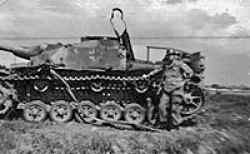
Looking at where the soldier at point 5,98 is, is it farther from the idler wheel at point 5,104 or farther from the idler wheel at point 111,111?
the idler wheel at point 111,111

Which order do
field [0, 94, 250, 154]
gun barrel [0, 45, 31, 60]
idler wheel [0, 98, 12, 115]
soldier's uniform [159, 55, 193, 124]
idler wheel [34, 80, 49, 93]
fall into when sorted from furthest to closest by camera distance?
gun barrel [0, 45, 31, 60] → idler wheel [0, 98, 12, 115] → idler wheel [34, 80, 49, 93] → soldier's uniform [159, 55, 193, 124] → field [0, 94, 250, 154]

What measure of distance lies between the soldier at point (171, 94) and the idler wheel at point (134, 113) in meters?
0.76

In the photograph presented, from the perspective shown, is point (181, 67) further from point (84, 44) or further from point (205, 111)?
point (205, 111)

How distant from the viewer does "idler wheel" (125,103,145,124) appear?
497 inches

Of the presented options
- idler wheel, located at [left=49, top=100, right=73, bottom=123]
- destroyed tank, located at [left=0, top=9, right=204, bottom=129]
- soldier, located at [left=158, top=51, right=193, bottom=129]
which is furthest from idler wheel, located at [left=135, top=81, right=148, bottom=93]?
idler wheel, located at [left=49, top=100, right=73, bottom=123]

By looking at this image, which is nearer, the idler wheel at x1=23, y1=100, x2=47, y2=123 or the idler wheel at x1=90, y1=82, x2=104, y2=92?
the idler wheel at x1=23, y1=100, x2=47, y2=123

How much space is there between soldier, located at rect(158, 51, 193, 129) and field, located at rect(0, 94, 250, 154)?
532mm

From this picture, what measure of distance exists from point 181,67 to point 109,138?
419cm

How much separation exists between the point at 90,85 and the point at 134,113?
1.98m

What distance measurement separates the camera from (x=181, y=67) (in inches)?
496

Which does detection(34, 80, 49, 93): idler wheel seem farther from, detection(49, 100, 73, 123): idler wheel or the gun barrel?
the gun barrel

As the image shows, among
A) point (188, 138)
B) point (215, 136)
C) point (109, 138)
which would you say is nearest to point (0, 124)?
point (109, 138)

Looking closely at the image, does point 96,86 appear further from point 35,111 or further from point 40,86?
point 35,111

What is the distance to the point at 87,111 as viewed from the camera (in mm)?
12656
